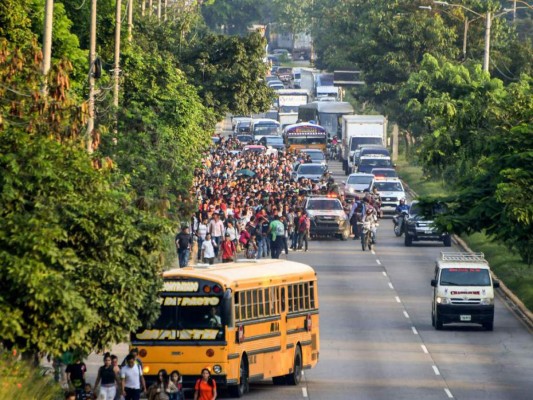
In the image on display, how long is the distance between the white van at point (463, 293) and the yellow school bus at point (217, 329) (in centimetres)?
1212

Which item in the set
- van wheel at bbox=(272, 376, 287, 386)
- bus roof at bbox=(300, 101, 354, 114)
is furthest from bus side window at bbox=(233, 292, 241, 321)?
bus roof at bbox=(300, 101, 354, 114)

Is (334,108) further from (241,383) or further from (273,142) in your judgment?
(241,383)

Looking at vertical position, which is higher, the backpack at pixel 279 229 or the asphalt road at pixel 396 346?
the backpack at pixel 279 229

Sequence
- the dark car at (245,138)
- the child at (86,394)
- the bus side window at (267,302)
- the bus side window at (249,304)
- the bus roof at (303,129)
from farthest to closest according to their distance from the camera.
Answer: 1. the dark car at (245,138)
2. the bus roof at (303,129)
3. the bus side window at (267,302)
4. the bus side window at (249,304)
5. the child at (86,394)

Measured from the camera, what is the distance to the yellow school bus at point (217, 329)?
32.3 m

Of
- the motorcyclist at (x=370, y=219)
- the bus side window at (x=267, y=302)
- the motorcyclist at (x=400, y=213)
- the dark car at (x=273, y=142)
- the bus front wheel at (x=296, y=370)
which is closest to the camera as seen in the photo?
the bus side window at (x=267, y=302)

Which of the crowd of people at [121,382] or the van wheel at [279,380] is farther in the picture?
the van wheel at [279,380]

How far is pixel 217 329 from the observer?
3238 cm

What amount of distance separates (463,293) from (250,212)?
16991 mm

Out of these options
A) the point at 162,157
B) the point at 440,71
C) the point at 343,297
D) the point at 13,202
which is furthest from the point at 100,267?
the point at 440,71

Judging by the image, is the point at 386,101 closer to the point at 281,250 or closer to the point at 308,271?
the point at 281,250

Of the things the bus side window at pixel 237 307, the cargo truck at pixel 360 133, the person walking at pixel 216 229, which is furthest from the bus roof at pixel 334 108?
the bus side window at pixel 237 307

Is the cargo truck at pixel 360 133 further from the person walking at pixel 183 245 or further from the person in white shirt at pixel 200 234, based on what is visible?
the person walking at pixel 183 245

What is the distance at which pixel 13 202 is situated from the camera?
25.1 m
